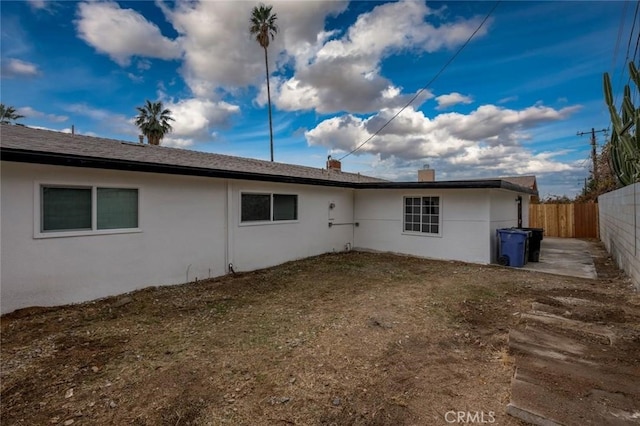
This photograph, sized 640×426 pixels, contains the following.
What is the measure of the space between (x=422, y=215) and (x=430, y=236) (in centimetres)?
78

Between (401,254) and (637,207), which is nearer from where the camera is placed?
(637,207)

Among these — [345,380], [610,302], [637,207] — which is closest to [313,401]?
[345,380]

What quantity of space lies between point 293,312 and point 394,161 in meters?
20.2

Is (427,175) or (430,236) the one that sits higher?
(427,175)

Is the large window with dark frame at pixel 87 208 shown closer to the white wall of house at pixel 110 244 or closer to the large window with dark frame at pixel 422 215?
the white wall of house at pixel 110 244

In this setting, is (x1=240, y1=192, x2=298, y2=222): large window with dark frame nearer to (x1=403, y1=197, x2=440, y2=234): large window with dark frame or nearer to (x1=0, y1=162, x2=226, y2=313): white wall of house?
(x1=0, y1=162, x2=226, y2=313): white wall of house

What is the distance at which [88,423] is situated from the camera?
2434mm

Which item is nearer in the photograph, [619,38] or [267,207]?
[619,38]

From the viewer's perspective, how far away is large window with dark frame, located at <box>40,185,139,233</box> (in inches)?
202

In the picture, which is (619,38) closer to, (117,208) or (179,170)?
(179,170)

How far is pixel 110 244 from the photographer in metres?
5.78

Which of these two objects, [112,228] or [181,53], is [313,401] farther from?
[181,53]

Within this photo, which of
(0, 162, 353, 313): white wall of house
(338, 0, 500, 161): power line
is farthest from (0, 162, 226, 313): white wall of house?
(338, 0, 500, 161): power line

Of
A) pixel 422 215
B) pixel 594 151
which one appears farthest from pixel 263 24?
pixel 594 151
